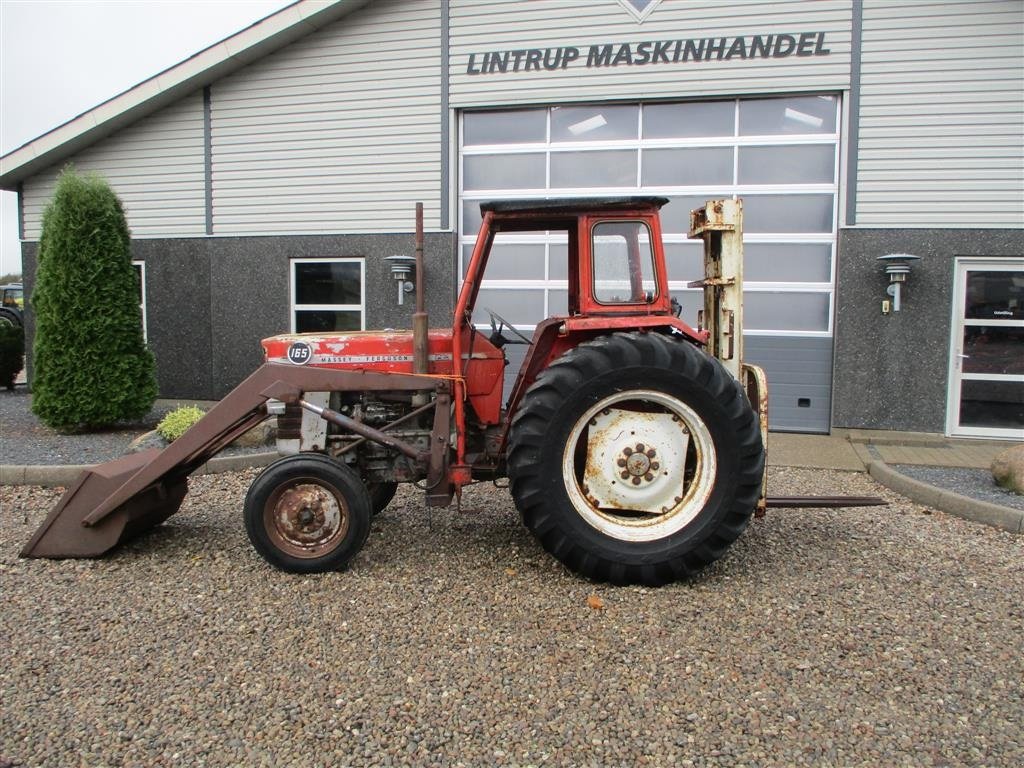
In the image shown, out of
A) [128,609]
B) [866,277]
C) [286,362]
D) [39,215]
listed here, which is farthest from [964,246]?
[39,215]

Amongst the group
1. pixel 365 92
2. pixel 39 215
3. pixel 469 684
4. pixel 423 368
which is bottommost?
pixel 469 684

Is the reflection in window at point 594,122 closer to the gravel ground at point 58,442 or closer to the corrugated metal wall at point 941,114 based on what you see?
the corrugated metal wall at point 941,114

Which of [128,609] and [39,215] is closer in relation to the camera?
[128,609]

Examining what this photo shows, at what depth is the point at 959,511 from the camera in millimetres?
5430

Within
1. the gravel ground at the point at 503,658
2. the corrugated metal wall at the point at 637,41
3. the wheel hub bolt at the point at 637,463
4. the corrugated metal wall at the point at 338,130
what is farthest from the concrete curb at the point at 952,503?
the corrugated metal wall at the point at 338,130

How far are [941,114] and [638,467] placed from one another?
6.99 metres

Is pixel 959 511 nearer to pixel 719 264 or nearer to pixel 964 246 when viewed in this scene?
pixel 719 264

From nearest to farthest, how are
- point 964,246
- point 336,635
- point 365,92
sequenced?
point 336,635
point 964,246
point 365,92

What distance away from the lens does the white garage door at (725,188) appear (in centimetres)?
866

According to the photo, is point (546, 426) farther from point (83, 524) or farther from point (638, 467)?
point (83, 524)

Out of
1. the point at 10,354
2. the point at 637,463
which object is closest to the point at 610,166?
the point at 637,463

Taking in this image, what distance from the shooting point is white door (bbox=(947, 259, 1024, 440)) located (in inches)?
323

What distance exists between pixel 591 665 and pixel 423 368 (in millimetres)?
1899

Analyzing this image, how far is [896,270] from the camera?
318 inches
